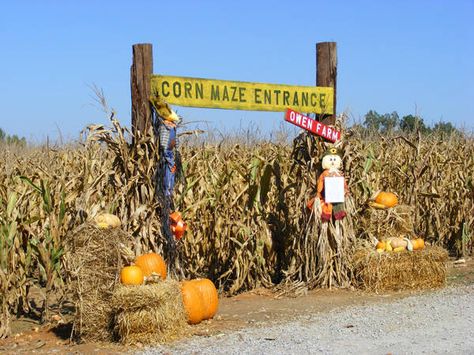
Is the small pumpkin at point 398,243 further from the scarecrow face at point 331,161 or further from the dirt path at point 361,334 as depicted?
the dirt path at point 361,334

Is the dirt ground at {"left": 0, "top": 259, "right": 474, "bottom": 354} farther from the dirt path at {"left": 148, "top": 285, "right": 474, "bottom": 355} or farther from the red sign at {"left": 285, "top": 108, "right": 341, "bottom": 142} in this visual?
the red sign at {"left": 285, "top": 108, "right": 341, "bottom": 142}

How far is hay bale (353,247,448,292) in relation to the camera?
465 inches

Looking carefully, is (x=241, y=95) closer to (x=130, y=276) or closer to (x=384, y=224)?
(x=384, y=224)

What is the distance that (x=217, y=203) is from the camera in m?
12.7

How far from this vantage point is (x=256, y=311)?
10586 millimetres

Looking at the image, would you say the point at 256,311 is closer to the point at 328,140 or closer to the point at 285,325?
the point at 285,325

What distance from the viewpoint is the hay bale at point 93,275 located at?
29.0ft

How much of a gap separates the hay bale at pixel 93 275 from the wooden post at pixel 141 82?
6.08ft

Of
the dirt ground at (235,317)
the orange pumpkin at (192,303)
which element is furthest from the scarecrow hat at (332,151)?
the orange pumpkin at (192,303)

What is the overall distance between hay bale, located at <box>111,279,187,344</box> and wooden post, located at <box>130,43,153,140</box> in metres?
2.59

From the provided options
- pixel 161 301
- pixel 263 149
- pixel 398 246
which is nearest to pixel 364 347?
pixel 161 301

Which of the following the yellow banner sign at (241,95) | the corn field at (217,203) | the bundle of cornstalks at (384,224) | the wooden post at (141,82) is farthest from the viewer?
the bundle of cornstalks at (384,224)

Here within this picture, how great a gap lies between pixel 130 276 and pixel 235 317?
1.90 meters

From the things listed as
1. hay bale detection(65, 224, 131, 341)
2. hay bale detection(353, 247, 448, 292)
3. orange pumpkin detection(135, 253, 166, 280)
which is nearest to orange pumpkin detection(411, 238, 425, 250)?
hay bale detection(353, 247, 448, 292)
